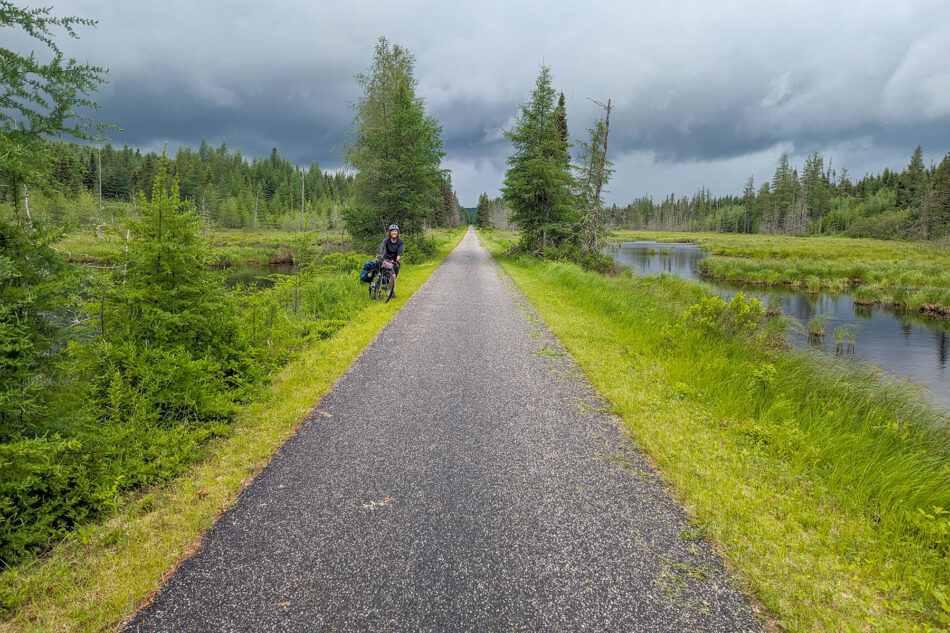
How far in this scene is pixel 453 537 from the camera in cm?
278

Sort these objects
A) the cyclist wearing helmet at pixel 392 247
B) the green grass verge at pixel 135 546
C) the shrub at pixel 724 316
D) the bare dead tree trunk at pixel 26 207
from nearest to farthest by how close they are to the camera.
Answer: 1. the green grass verge at pixel 135 546
2. the bare dead tree trunk at pixel 26 207
3. the shrub at pixel 724 316
4. the cyclist wearing helmet at pixel 392 247

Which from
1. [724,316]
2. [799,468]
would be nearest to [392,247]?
[724,316]

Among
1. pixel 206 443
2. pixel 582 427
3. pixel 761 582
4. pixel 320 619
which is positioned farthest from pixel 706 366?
pixel 206 443

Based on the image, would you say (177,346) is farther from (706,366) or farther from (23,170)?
(706,366)

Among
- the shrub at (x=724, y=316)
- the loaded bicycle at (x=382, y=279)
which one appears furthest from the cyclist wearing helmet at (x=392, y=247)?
the shrub at (x=724, y=316)

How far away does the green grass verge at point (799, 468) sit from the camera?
2428 mm

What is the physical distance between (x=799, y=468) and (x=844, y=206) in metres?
112

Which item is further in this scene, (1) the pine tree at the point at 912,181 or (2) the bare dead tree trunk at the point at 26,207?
(1) the pine tree at the point at 912,181

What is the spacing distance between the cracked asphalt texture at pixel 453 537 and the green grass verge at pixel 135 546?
5.7 inches

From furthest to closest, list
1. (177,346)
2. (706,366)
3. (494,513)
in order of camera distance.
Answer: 1. (706,366)
2. (177,346)
3. (494,513)

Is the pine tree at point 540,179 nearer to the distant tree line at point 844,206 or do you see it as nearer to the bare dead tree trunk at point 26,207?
the distant tree line at point 844,206

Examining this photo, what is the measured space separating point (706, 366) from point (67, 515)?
706cm

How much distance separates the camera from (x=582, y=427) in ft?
14.8

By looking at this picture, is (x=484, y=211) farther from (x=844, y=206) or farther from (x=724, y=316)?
(x=724, y=316)
